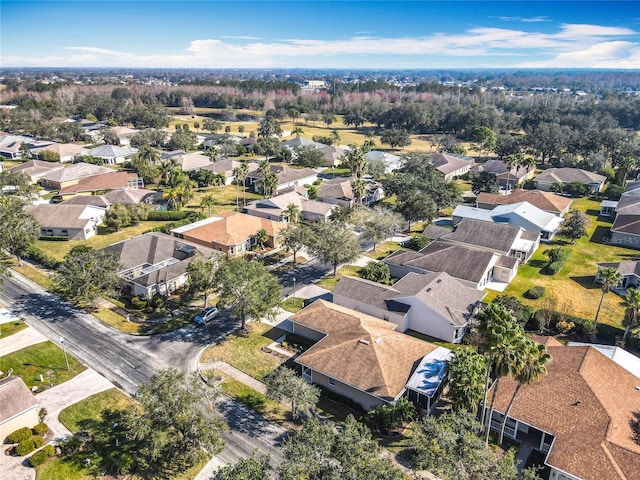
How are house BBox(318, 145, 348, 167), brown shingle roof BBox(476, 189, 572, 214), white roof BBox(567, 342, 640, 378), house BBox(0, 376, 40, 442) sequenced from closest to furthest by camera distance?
house BBox(0, 376, 40, 442) → white roof BBox(567, 342, 640, 378) → brown shingle roof BBox(476, 189, 572, 214) → house BBox(318, 145, 348, 167)

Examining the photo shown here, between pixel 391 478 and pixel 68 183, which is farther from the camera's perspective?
pixel 68 183

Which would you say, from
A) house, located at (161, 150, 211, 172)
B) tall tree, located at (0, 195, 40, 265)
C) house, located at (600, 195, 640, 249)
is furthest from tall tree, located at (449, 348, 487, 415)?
house, located at (161, 150, 211, 172)

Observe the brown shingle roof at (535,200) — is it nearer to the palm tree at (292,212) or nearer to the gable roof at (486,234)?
the gable roof at (486,234)

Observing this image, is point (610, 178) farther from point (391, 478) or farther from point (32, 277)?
point (32, 277)

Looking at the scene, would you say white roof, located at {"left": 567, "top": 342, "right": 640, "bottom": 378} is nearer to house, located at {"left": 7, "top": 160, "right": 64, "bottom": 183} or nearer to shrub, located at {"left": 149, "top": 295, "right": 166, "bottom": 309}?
shrub, located at {"left": 149, "top": 295, "right": 166, "bottom": 309}

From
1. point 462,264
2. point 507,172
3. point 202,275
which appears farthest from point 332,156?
point 202,275

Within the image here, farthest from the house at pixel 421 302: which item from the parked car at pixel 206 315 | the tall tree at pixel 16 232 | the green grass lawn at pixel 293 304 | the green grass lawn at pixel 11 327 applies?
the tall tree at pixel 16 232

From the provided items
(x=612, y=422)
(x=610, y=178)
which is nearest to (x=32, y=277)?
(x=612, y=422)

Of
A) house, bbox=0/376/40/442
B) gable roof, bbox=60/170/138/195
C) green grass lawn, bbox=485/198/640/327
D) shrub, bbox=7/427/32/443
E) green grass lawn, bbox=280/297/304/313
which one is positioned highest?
gable roof, bbox=60/170/138/195
